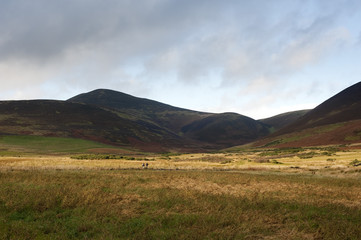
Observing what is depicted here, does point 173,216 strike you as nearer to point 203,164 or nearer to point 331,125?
point 203,164

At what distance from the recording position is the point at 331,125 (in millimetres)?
143875

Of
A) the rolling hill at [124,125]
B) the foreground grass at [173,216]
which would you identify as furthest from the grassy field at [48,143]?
the foreground grass at [173,216]

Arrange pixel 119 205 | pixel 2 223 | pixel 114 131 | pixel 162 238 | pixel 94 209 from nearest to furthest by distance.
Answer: pixel 162 238, pixel 2 223, pixel 94 209, pixel 119 205, pixel 114 131

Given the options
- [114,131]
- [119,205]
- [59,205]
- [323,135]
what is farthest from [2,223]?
[114,131]

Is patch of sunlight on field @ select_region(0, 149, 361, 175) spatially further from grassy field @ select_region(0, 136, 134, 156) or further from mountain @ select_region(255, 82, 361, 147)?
mountain @ select_region(255, 82, 361, 147)

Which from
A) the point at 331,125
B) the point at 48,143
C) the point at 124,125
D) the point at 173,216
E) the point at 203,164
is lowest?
the point at 203,164

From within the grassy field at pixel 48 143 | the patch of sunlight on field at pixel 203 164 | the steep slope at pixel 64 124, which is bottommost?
the patch of sunlight on field at pixel 203 164

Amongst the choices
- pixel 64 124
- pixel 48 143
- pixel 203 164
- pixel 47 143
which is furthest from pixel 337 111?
pixel 64 124

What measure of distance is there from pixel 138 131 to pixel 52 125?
60047 millimetres

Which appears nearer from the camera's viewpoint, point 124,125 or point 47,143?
point 47,143

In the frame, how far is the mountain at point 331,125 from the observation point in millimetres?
118250

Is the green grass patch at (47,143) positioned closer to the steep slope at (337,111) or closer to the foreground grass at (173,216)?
the foreground grass at (173,216)

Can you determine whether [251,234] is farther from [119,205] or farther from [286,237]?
[119,205]

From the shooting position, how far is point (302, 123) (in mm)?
184625
